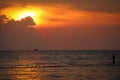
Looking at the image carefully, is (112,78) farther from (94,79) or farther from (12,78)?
(12,78)

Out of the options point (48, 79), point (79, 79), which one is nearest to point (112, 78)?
point (79, 79)

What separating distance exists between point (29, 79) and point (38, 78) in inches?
80.6

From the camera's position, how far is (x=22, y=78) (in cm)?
4788

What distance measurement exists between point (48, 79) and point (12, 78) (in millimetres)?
5585

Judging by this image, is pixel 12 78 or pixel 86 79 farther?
pixel 12 78

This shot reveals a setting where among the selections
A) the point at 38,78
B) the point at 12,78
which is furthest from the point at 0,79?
the point at 38,78

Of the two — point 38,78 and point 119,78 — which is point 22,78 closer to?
point 38,78

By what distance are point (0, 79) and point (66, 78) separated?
9.11 metres

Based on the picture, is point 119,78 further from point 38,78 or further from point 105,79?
point 38,78

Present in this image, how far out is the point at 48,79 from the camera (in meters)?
46.8

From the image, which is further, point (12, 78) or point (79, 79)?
point (12, 78)

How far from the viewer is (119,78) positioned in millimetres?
46438

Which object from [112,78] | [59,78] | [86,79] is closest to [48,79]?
[59,78]

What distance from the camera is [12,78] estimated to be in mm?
48844
